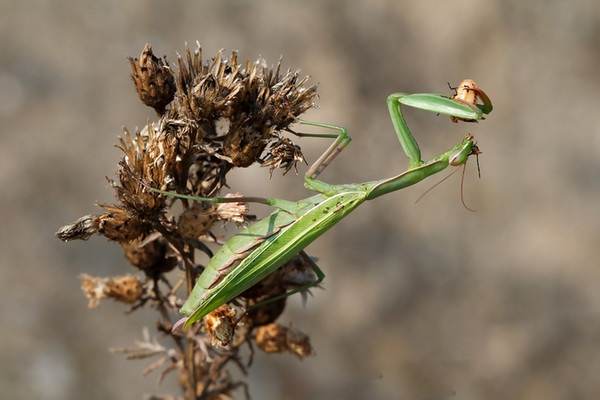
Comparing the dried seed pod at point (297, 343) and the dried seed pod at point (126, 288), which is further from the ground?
the dried seed pod at point (126, 288)

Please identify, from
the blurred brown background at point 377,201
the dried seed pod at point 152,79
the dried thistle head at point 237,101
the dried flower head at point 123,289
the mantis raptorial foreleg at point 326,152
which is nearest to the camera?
the dried thistle head at point 237,101

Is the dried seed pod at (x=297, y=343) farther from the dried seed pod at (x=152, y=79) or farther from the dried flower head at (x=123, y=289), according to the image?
the dried seed pod at (x=152, y=79)

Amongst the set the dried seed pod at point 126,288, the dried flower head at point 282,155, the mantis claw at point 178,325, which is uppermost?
the dried flower head at point 282,155

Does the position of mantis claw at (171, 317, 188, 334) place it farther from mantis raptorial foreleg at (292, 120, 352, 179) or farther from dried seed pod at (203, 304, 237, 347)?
mantis raptorial foreleg at (292, 120, 352, 179)

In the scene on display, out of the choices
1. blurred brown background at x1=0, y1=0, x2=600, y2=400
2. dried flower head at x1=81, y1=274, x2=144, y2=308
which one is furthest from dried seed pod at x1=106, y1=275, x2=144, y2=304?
blurred brown background at x1=0, y1=0, x2=600, y2=400

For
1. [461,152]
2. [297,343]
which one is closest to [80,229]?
[297,343]

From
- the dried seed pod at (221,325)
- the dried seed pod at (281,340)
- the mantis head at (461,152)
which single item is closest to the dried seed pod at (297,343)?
the dried seed pod at (281,340)
